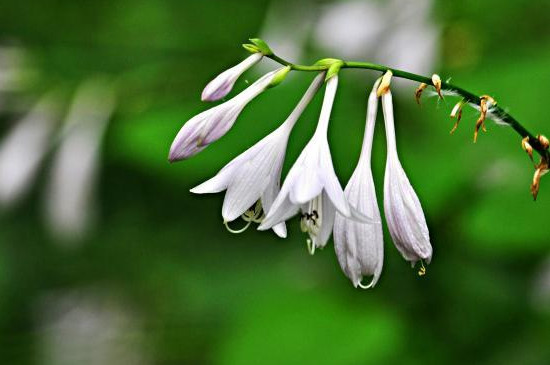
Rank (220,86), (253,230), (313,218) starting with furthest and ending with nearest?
(253,230), (313,218), (220,86)

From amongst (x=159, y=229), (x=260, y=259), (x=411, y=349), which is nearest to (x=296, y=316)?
(x=411, y=349)

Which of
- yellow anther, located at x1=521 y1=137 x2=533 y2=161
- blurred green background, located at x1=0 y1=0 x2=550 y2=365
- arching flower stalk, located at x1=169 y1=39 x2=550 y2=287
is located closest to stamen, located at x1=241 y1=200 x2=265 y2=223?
arching flower stalk, located at x1=169 y1=39 x2=550 y2=287

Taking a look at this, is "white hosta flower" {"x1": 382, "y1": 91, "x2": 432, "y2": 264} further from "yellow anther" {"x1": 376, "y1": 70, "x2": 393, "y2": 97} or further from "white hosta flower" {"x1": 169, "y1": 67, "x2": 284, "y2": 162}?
"white hosta flower" {"x1": 169, "y1": 67, "x2": 284, "y2": 162}

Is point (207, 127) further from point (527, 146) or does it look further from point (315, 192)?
point (527, 146)

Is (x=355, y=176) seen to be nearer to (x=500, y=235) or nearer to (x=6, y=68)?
(x=500, y=235)

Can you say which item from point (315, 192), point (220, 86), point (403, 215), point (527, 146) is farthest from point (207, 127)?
point (527, 146)
